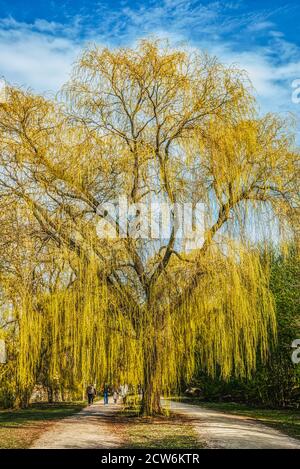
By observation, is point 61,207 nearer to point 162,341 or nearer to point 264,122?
point 162,341

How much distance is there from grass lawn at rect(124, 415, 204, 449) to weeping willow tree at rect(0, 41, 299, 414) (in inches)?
30.1

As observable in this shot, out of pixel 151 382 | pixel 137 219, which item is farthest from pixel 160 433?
pixel 137 219

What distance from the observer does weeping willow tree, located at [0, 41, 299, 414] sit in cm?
1007

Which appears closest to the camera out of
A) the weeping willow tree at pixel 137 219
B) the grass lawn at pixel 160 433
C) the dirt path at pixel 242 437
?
the grass lawn at pixel 160 433

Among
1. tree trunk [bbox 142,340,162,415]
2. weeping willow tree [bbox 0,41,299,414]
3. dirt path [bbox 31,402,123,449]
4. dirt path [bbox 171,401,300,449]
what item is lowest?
dirt path [bbox 171,401,300,449]

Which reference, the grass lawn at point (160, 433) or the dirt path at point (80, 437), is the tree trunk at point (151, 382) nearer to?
the grass lawn at point (160, 433)

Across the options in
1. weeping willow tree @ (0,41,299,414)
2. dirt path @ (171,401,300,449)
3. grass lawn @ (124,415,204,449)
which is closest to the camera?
grass lawn @ (124,415,204,449)

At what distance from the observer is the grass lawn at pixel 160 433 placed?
820cm

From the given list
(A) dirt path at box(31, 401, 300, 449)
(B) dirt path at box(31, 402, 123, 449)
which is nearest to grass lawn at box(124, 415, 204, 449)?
(A) dirt path at box(31, 401, 300, 449)

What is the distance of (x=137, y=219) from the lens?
33.8 feet

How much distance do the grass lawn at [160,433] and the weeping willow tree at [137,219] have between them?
2.51 feet

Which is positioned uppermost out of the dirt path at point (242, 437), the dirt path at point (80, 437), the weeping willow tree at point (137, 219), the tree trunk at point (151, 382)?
the weeping willow tree at point (137, 219)

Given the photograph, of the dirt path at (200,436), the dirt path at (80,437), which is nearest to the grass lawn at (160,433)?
the dirt path at (200,436)

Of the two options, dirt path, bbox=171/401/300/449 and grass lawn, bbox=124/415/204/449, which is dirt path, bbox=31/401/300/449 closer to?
dirt path, bbox=171/401/300/449
